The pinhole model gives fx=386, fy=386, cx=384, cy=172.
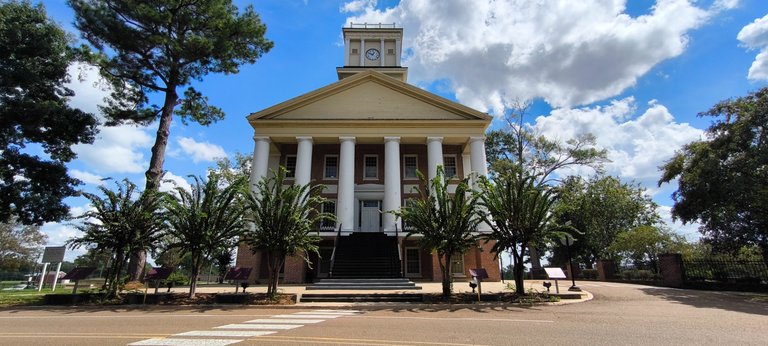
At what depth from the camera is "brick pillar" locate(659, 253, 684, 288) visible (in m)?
18.0

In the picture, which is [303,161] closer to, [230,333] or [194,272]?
[194,272]

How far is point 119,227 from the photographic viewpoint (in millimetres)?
13156

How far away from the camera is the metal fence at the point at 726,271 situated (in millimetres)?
16208

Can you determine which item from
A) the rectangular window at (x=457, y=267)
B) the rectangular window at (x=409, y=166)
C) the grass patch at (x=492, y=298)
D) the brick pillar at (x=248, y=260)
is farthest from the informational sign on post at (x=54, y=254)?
the rectangular window at (x=457, y=267)

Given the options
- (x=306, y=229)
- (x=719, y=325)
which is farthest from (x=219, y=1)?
(x=719, y=325)

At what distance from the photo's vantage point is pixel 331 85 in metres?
25.0

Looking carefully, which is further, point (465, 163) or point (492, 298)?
point (465, 163)

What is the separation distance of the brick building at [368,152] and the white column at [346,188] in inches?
2.3

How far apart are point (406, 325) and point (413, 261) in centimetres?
1528

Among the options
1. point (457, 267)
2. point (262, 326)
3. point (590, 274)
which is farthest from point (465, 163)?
point (262, 326)

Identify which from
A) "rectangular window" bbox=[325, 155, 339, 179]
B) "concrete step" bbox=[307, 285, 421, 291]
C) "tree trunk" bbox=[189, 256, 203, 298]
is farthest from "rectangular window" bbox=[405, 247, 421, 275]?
"tree trunk" bbox=[189, 256, 203, 298]

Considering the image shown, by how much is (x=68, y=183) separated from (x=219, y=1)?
1258 cm

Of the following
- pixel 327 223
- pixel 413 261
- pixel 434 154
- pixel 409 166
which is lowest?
pixel 413 261

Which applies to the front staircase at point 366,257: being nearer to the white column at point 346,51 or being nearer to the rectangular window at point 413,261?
the rectangular window at point 413,261
